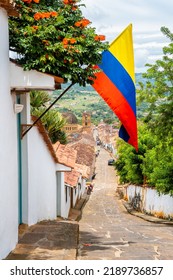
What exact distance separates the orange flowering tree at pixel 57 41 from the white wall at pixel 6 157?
2.49ft

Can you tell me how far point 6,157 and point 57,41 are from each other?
7.38ft

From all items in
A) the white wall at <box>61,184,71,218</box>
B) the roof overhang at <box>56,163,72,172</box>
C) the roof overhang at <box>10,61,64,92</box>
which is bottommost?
the white wall at <box>61,184,71,218</box>

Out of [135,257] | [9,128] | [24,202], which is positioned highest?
[9,128]

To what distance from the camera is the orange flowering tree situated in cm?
872

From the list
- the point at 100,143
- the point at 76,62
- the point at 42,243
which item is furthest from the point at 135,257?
the point at 100,143

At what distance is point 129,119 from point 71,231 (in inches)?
108

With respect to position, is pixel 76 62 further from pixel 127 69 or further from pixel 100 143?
pixel 100 143

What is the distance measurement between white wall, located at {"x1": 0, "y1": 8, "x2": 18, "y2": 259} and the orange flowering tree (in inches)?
29.9

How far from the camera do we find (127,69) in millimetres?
9891

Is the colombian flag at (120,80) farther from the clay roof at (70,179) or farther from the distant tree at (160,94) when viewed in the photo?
the clay roof at (70,179)

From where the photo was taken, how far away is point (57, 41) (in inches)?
350

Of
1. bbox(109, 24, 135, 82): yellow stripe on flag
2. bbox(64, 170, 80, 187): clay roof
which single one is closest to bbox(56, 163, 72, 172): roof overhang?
bbox(64, 170, 80, 187): clay roof

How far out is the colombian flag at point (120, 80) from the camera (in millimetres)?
9859

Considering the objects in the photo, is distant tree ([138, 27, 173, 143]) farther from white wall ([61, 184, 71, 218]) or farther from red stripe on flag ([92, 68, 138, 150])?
red stripe on flag ([92, 68, 138, 150])
